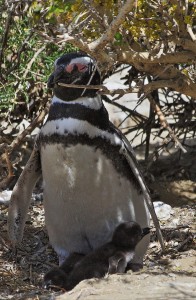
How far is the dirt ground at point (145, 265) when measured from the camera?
357 centimetres

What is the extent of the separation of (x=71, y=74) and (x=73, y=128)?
304 millimetres

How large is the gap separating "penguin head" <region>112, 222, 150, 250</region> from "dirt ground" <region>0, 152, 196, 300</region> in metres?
0.19

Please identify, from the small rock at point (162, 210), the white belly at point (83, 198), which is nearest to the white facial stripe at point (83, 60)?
the white belly at point (83, 198)

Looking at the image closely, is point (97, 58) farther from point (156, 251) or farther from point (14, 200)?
point (156, 251)

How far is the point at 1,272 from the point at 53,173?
651 millimetres

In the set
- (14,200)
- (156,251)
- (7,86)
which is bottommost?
(156,251)

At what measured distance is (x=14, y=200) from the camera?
A: 4801 millimetres

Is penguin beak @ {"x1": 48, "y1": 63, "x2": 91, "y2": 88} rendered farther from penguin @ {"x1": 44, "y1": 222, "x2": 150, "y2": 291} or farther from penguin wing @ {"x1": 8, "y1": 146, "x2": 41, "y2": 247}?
penguin @ {"x1": 44, "y1": 222, "x2": 150, "y2": 291}

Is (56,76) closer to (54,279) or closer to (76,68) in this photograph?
(76,68)

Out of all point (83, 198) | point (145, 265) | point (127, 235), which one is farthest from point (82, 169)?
point (145, 265)

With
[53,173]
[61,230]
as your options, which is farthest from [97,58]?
[61,230]

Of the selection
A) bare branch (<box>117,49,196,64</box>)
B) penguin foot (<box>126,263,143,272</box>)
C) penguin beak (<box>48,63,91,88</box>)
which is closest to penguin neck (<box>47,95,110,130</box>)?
penguin beak (<box>48,63,91,88</box>)

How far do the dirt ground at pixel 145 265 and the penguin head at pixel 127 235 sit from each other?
0.19 m

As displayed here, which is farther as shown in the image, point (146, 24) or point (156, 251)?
point (156, 251)
